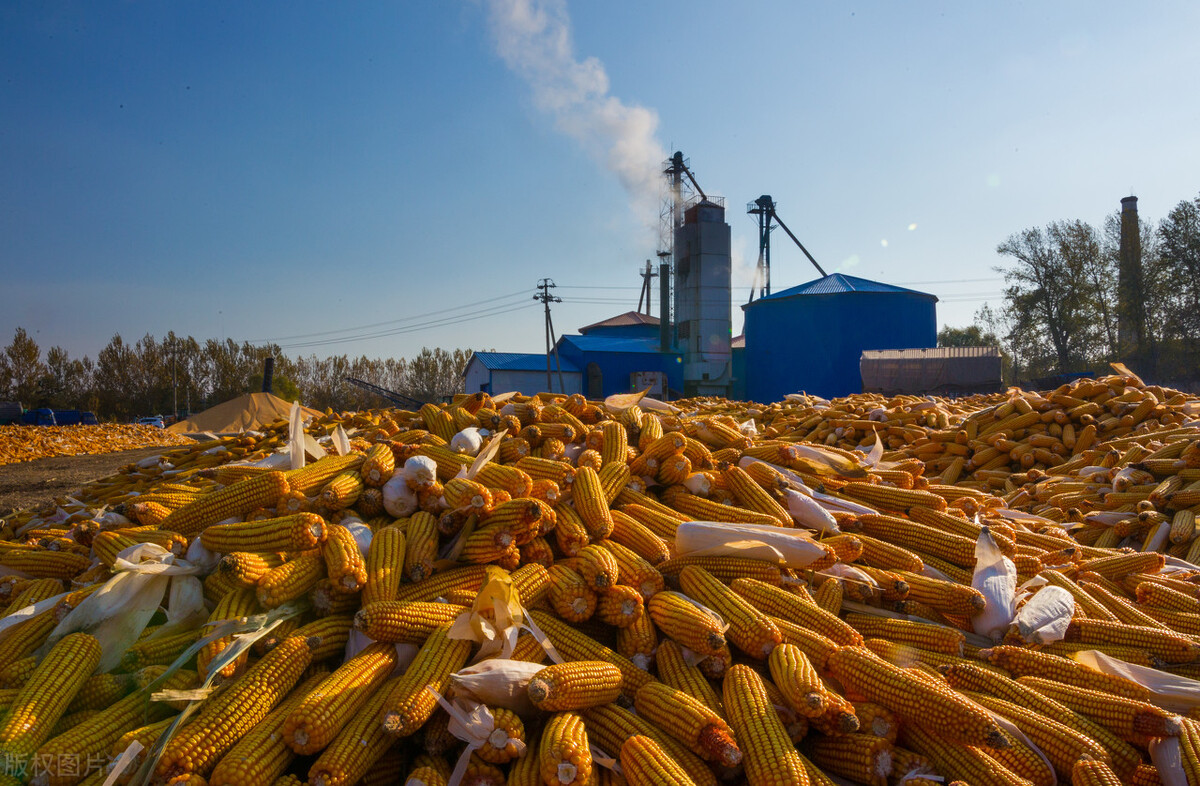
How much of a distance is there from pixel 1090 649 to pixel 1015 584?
1.33 feet

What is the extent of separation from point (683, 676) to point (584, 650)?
397 mm

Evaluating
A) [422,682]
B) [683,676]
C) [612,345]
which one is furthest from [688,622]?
[612,345]

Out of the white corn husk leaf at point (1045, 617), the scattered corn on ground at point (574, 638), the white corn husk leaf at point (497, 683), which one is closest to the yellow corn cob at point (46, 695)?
the scattered corn on ground at point (574, 638)

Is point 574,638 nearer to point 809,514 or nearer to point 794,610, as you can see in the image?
point 794,610

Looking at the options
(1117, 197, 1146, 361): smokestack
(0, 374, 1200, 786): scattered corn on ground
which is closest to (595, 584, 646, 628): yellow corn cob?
(0, 374, 1200, 786): scattered corn on ground

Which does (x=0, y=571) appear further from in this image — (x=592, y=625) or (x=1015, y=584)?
(x=1015, y=584)

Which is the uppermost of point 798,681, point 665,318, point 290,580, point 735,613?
point 665,318

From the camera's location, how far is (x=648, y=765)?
1.98 metres

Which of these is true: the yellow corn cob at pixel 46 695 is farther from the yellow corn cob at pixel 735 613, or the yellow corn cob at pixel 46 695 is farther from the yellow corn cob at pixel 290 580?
the yellow corn cob at pixel 735 613

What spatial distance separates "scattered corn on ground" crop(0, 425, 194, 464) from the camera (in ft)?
72.2

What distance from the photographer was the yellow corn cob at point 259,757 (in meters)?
1.91

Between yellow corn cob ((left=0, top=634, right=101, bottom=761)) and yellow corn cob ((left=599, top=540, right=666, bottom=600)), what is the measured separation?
2064 millimetres

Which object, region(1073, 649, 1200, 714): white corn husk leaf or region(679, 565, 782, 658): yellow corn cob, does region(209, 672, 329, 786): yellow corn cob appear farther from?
region(1073, 649, 1200, 714): white corn husk leaf

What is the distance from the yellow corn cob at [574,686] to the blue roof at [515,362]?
38.9 meters
